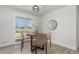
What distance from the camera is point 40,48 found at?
2.53 m

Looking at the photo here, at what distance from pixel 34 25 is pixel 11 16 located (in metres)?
1.10

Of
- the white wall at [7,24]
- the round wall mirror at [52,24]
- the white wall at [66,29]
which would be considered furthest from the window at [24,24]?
the white wall at [66,29]

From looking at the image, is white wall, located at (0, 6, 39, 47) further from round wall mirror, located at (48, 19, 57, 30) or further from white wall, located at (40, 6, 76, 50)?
white wall, located at (40, 6, 76, 50)

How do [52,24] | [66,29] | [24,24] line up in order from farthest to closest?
1. [66,29]
2. [52,24]
3. [24,24]

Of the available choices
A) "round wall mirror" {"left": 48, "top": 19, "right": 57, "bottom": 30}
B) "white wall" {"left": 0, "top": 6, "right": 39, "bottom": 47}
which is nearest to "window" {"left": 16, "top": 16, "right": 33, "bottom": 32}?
"white wall" {"left": 0, "top": 6, "right": 39, "bottom": 47}

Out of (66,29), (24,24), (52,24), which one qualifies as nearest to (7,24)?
(24,24)

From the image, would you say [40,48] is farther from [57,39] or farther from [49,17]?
[49,17]

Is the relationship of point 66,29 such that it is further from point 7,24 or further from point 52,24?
point 7,24

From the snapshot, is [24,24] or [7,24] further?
[7,24]
